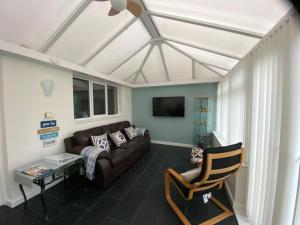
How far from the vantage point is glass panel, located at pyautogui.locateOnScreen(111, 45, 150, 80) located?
3187 millimetres

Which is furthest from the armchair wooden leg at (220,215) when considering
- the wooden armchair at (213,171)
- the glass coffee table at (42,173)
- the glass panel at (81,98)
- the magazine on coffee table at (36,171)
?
the glass panel at (81,98)

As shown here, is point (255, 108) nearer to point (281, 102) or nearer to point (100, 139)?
point (281, 102)

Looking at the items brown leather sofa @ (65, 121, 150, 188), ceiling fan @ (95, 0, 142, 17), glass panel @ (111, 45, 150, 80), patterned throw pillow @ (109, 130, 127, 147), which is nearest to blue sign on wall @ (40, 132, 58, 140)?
brown leather sofa @ (65, 121, 150, 188)

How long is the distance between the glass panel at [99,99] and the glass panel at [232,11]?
2558mm

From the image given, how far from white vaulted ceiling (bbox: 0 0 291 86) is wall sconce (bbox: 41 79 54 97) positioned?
1.61ft

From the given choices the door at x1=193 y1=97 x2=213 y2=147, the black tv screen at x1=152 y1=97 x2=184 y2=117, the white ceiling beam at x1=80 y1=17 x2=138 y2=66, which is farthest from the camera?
the black tv screen at x1=152 y1=97 x2=184 y2=117

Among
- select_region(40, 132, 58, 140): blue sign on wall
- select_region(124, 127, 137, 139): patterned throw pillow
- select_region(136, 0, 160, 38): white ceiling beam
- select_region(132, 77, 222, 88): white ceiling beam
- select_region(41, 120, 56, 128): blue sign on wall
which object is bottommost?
select_region(124, 127, 137, 139): patterned throw pillow

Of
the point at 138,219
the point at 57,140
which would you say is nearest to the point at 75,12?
the point at 57,140

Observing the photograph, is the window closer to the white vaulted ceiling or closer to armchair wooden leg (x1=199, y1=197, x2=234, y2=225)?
the white vaulted ceiling

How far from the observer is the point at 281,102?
106 cm

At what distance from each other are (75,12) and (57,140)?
2209 millimetres

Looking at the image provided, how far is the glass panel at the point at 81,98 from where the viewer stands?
299 cm

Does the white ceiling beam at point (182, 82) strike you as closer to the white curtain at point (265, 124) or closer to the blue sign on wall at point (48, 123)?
the white curtain at point (265, 124)

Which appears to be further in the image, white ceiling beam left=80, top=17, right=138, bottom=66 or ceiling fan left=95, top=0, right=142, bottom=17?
white ceiling beam left=80, top=17, right=138, bottom=66
